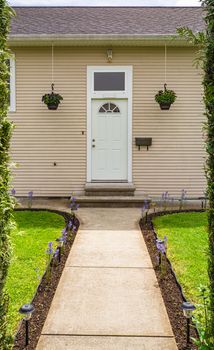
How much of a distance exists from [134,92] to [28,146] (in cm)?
279

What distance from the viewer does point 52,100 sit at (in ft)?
25.7

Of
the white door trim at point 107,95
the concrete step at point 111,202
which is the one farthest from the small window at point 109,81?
the concrete step at point 111,202

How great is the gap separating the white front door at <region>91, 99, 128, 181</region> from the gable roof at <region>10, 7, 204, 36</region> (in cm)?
175

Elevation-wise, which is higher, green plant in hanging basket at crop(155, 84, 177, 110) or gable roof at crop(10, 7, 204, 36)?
gable roof at crop(10, 7, 204, 36)

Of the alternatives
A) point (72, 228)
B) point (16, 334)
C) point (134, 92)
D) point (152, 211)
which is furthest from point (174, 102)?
point (16, 334)

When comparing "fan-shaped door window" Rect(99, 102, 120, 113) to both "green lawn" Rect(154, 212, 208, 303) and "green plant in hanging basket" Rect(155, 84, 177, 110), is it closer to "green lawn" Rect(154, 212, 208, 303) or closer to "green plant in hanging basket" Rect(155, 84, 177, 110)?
"green plant in hanging basket" Rect(155, 84, 177, 110)

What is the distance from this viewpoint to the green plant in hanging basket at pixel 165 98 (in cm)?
777

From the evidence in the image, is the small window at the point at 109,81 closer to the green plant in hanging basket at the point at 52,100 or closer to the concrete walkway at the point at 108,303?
the green plant in hanging basket at the point at 52,100

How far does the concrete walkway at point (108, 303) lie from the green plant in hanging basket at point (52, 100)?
3660mm

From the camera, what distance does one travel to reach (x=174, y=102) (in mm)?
8234

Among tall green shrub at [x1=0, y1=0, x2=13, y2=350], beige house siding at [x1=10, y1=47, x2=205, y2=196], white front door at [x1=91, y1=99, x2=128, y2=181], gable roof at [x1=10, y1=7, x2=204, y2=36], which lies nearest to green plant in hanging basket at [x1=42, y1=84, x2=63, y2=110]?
beige house siding at [x1=10, y1=47, x2=205, y2=196]

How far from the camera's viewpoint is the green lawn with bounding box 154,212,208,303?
372 cm

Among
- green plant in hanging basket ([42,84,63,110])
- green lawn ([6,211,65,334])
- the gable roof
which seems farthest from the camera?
the gable roof

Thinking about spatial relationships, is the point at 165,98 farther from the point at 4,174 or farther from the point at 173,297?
the point at 4,174
